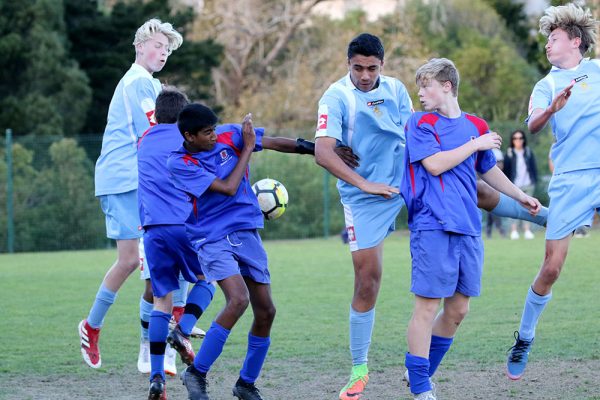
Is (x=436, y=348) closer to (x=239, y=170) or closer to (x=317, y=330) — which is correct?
(x=239, y=170)

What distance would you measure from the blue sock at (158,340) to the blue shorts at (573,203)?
8.56 ft

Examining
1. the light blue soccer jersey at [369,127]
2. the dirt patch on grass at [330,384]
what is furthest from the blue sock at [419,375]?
the light blue soccer jersey at [369,127]

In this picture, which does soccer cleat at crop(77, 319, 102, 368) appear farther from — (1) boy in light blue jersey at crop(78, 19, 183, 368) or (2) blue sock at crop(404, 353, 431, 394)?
(2) blue sock at crop(404, 353, 431, 394)

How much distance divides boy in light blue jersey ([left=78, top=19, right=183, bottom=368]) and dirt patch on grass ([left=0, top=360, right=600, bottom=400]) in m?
0.52

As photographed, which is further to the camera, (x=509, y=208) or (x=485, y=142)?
(x=509, y=208)

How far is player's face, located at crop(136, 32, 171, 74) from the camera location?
24.9 ft

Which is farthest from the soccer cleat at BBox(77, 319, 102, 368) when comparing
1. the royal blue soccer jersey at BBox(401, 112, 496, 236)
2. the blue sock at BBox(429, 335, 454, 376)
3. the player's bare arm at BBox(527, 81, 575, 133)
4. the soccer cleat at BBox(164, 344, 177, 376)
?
the player's bare arm at BBox(527, 81, 575, 133)

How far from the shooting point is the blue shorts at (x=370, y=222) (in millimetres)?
6527

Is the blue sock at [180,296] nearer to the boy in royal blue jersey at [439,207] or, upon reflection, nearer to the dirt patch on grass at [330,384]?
the dirt patch on grass at [330,384]

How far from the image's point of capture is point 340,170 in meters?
6.20

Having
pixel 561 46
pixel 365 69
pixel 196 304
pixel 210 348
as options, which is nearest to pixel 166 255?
pixel 196 304

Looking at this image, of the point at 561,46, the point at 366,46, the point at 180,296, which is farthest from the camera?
the point at 180,296

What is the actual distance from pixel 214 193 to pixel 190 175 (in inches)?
8.0

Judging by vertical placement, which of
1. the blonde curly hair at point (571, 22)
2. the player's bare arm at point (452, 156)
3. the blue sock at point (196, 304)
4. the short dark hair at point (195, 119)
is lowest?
the blue sock at point (196, 304)
